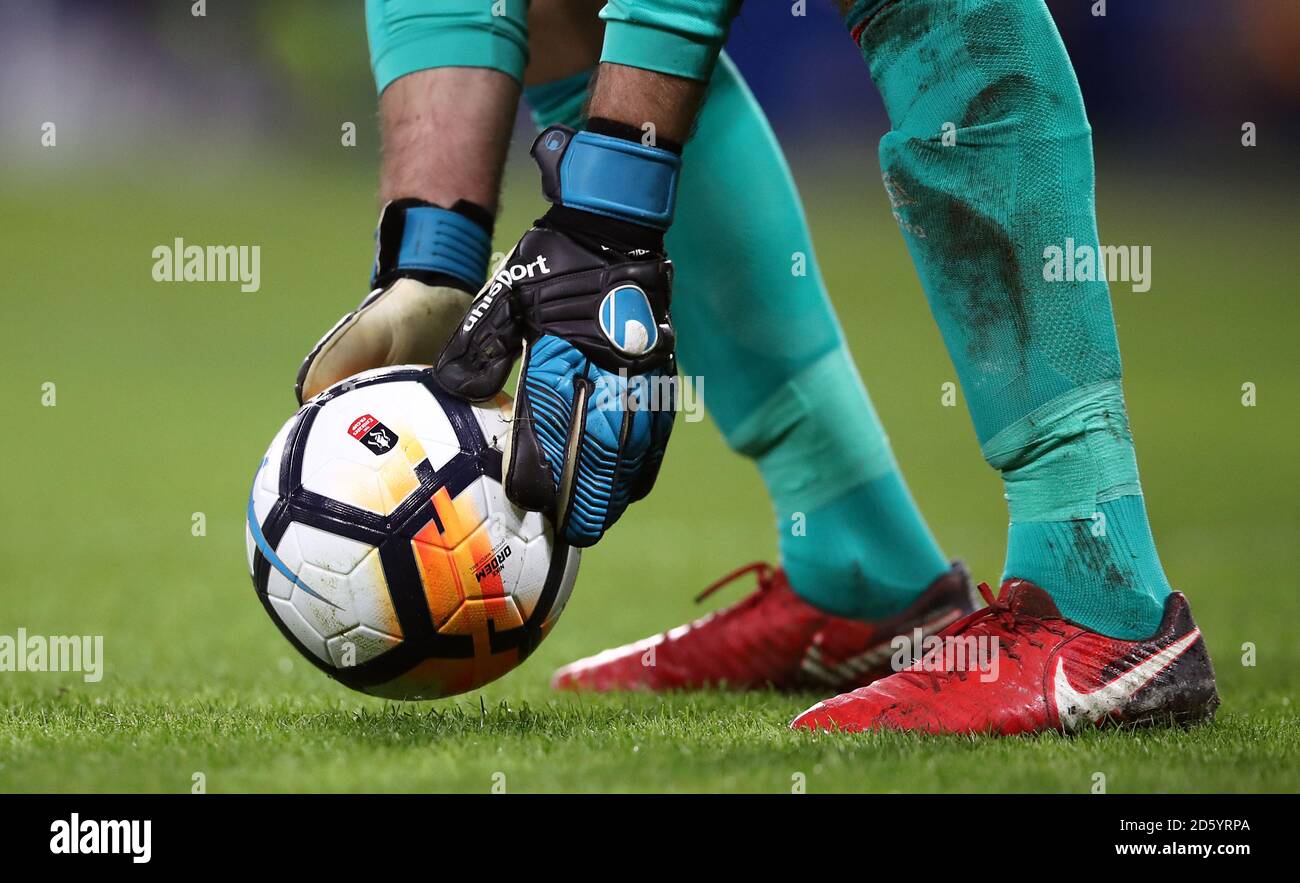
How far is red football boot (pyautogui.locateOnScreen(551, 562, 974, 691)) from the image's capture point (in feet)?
10.3

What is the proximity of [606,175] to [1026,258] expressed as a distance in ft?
2.17

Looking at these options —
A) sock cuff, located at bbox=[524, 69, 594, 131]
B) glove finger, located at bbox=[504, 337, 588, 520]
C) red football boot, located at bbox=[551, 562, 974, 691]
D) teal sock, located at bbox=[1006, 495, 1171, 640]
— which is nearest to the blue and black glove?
glove finger, located at bbox=[504, 337, 588, 520]

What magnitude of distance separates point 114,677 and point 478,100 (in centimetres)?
141

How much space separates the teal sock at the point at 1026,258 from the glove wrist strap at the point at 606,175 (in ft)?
1.32

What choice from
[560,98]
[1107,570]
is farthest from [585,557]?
[1107,570]

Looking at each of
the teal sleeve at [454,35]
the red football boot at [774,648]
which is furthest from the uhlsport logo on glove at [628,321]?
the red football boot at [774,648]

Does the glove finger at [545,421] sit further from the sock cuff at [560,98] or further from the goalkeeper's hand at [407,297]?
the sock cuff at [560,98]

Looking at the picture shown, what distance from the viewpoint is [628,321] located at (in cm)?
223

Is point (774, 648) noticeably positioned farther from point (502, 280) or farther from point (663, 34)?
point (663, 34)

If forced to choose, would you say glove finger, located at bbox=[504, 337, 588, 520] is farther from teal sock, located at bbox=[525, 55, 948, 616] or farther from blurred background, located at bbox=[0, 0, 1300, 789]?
teal sock, located at bbox=[525, 55, 948, 616]

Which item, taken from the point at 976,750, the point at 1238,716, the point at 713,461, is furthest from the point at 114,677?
the point at 713,461

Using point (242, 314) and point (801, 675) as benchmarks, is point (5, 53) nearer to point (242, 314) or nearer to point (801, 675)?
point (242, 314)

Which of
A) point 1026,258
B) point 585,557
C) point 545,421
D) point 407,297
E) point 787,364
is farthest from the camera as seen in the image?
point 585,557

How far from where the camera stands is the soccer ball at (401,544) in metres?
2.26
